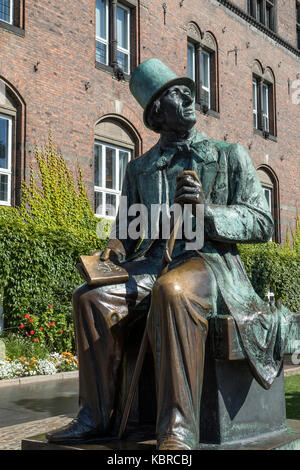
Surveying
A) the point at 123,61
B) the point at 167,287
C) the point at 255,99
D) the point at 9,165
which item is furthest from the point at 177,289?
the point at 255,99

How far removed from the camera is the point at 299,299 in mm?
21234

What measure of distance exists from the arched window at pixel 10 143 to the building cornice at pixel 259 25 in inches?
427

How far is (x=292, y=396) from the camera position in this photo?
8422 mm

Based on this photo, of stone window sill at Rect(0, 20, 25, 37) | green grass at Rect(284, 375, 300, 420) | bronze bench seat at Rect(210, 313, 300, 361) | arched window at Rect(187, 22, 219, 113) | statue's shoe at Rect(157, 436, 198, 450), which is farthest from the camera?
arched window at Rect(187, 22, 219, 113)

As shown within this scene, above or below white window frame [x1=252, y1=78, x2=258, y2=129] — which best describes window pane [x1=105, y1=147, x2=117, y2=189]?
below

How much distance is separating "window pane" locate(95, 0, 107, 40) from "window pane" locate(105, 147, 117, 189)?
3.21 metres

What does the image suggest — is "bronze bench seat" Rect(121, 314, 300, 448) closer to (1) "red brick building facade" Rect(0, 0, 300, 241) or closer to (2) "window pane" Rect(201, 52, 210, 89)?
(1) "red brick building facade" Rect(0, 0, 300, 241)

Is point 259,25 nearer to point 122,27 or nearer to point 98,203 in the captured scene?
point 122,27

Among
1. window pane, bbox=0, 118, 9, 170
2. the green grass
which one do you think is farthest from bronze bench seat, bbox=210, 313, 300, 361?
window pane, bbox=0, 118, 9, 170

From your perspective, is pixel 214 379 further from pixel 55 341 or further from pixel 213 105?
pixel 213 105

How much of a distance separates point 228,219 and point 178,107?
32.4 inches

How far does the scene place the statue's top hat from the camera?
3795 mm

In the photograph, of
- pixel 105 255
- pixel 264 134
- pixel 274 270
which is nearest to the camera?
pixel 105 255
